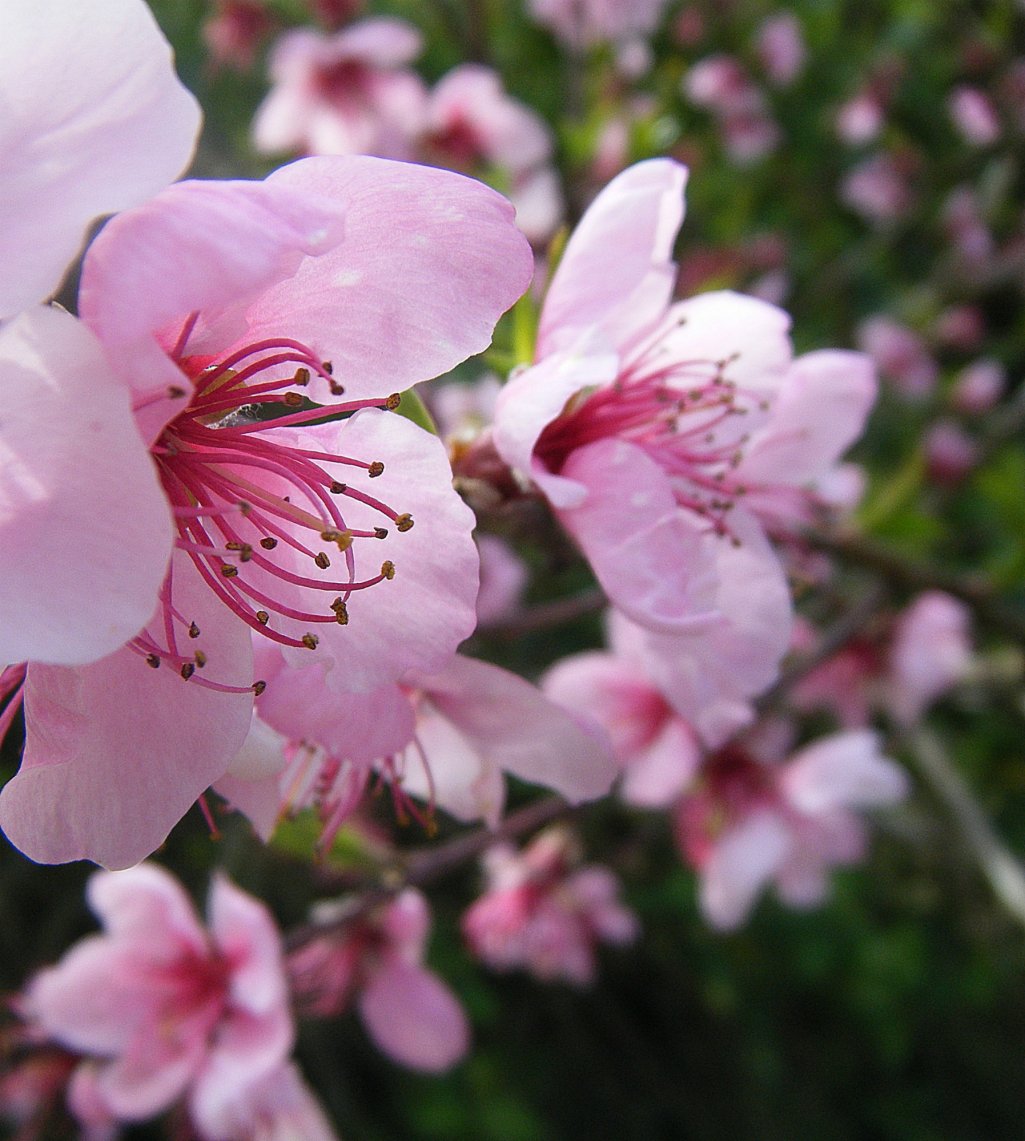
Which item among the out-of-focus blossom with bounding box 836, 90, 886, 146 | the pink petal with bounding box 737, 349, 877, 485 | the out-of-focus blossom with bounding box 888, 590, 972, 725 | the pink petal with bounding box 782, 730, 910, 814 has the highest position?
the pink petal with bounding box 737, 349, 877, 485

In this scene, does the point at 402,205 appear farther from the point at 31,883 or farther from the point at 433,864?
the point at 31,883

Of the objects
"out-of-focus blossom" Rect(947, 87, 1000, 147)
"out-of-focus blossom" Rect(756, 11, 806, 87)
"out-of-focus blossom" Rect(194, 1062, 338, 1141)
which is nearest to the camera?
"out-of-focus blossom" Rect(194, 1062, 338, 1141)

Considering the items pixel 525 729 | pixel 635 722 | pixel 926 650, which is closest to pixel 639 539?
pixel 525 729

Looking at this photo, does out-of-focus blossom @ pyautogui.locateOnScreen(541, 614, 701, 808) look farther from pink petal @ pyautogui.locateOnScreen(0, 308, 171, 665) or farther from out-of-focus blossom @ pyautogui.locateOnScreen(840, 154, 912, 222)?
out-of-focus blossom @ pyautogui.locateOnScreen(840, 154, 912, 222)

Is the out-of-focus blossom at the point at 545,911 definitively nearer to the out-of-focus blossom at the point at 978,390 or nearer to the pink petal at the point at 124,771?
the pink petal at the point at 124,771

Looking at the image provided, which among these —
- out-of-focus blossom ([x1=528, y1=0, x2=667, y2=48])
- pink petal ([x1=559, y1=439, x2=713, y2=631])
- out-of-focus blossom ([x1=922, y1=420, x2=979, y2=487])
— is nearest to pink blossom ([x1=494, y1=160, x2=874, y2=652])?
pink petal ([x1=559, y1=439, x2=713, y2=631])

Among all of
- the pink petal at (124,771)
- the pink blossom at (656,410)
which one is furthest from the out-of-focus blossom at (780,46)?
the pink petal at (124,771)

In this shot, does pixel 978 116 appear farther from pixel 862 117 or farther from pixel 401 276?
pixel 401 276
